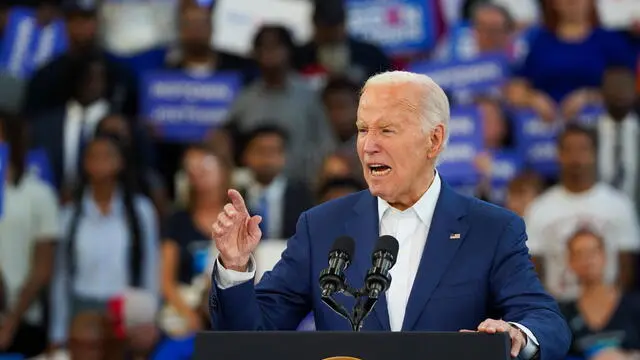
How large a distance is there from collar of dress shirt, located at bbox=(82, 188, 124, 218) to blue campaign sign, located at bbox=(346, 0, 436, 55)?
2.61 m

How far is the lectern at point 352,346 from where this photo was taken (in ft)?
11.4

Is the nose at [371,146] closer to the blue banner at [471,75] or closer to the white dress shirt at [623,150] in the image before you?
the white dress shirt at [623,150]

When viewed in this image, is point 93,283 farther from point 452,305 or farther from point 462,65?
point 452,305

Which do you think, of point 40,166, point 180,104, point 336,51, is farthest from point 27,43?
point 336,51

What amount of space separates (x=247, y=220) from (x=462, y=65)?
20.3 feet

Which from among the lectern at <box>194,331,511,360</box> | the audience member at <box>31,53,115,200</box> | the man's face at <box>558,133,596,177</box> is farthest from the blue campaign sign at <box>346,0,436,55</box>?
the lectern at <box>194,331,511,360</box>

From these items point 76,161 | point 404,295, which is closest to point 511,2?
point 76,161

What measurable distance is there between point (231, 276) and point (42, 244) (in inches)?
207

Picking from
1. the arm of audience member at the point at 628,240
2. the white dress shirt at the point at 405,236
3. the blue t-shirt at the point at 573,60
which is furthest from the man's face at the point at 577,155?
the white dress shirt at the point at 405,236

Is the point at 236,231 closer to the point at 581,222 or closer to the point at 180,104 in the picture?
the point at 581,222

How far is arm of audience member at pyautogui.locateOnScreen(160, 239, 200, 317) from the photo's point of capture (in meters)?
8.55

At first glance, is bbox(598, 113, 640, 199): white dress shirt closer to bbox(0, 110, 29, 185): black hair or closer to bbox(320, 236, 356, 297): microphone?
bbox(0, 110, 29, 185): black hair

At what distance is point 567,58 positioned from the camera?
10.1 metres

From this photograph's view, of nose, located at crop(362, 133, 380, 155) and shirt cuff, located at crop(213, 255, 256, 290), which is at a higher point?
nose, located at crop(362, 133, 380, 155)
